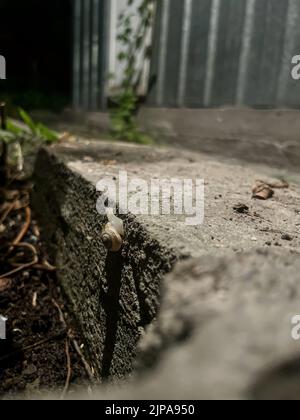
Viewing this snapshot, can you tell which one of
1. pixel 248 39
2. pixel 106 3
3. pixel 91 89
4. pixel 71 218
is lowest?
pixel 71 218

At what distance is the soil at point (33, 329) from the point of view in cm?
120

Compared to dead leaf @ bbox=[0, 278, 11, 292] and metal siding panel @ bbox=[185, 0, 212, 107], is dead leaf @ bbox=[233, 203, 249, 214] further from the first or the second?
metal siding panel @ bbox=[185, 0, 212, 107]

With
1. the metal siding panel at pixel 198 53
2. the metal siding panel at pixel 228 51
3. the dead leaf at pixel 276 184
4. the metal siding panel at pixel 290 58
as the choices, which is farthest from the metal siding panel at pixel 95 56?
the dead leaf at pixel 276 184

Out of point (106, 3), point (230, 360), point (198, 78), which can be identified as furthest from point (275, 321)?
point (106, 3)

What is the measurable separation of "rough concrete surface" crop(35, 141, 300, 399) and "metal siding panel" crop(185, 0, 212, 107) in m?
0.77

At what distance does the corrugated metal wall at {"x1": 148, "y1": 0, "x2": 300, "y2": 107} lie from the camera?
186 centimetres

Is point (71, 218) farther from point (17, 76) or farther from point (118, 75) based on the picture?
point (17, 76)

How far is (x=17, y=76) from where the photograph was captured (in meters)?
5.42

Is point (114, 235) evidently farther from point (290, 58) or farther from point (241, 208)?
point (290, 58)

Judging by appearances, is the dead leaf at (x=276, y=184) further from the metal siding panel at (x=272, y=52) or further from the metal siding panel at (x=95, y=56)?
the metal siding panel at (x=95, y=56)

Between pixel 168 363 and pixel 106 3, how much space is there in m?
3.07

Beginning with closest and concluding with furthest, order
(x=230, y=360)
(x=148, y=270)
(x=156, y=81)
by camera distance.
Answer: (x=230, y=360) → (x=148, y=270) → (x=156, y=81)

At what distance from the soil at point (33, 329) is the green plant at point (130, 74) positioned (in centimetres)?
123

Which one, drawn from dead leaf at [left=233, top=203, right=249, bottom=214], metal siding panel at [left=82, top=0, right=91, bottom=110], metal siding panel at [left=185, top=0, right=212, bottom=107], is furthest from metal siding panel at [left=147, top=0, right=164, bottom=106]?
dead leaf at [left=233, top=203, right=249, bottom=214]
